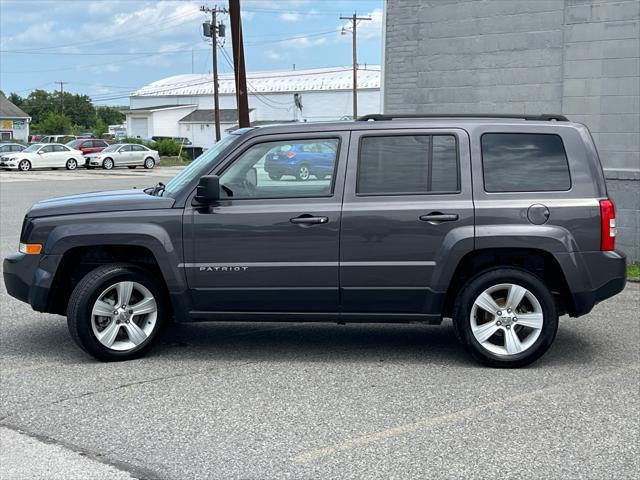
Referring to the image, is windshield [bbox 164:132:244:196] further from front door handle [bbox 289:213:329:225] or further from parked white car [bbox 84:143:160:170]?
parked white car [bbox 84:143:160:170]

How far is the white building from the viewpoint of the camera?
267ft

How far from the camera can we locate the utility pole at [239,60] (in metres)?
21.8

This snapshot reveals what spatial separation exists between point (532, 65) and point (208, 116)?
248 feet

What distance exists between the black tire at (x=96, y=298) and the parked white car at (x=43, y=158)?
130 feet

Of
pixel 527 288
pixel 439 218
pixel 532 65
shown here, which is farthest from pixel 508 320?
pixel 532 65

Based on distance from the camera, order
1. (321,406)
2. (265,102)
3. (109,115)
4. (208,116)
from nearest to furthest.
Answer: (321,406) < (208,116) < (265,102) < (109,115)

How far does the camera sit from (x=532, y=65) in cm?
1416

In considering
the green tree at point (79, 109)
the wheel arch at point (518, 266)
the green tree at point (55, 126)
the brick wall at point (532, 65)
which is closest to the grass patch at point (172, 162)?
the green tree at point (55, 126)

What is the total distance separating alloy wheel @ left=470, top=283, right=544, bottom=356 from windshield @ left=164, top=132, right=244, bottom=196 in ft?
7.57

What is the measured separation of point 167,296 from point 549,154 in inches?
126

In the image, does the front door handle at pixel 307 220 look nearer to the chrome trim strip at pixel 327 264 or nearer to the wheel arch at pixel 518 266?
the chrome trim strip at pixel 327 264

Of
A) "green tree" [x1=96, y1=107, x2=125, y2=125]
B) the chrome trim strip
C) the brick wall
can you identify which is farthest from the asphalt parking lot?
"green tree" [x1=96, y1=107, x2=125, y2=125]

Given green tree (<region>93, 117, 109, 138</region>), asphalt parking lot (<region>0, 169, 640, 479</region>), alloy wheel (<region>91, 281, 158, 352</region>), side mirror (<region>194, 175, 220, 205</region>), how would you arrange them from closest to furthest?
asphalt parking lot (<region>0, 169, 640, 479</region>) → side mirror (<region>194, 175, 220, 205</region>) → alloy wheel (<region>91, 281, 158, 352</region>) → green tree (<region>93, 117, 109, 138</region>)

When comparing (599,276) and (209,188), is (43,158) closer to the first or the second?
(209,188)
